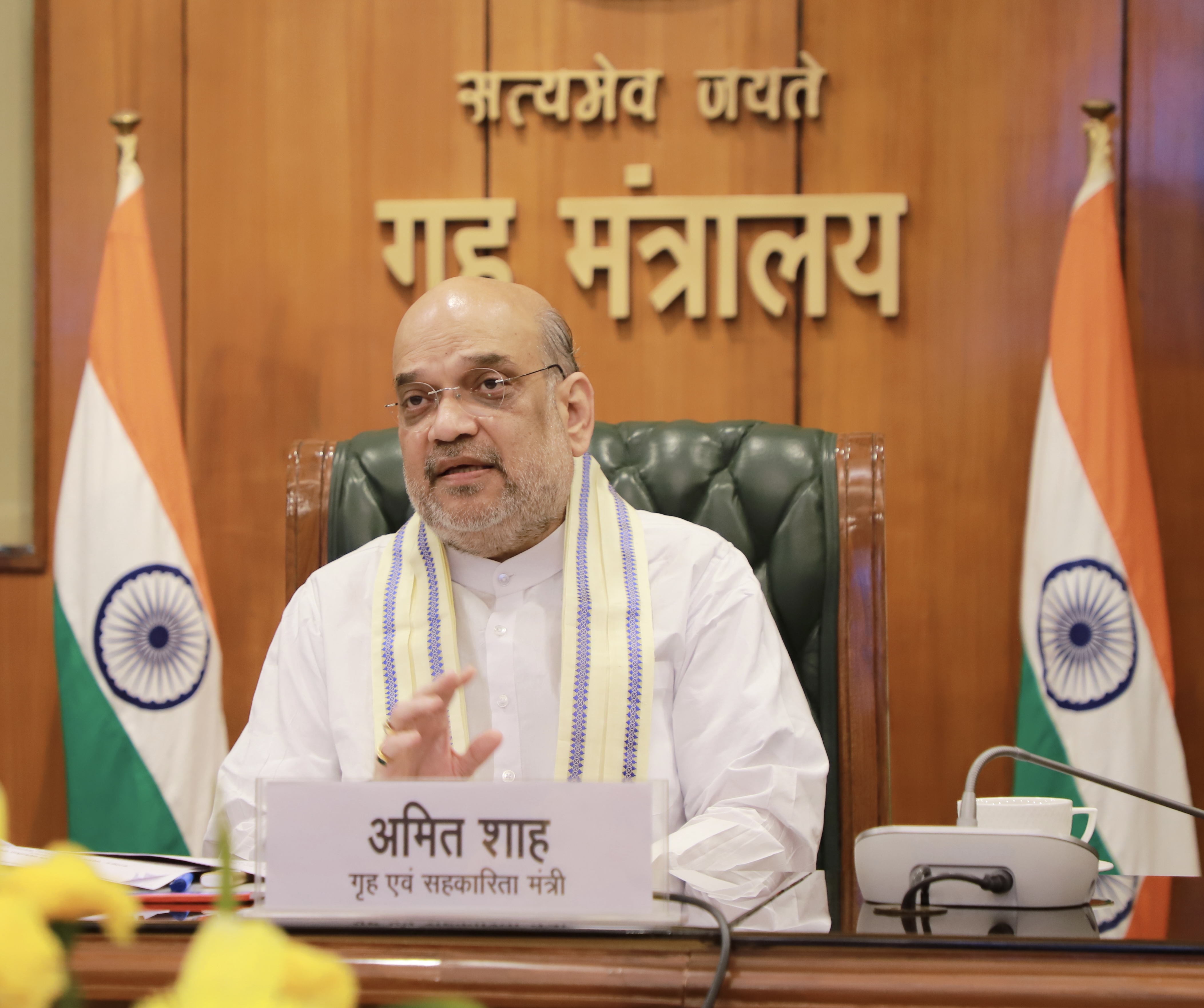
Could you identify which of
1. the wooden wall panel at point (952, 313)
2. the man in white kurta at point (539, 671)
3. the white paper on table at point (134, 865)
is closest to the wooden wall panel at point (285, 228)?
the wooden wall panel at point (952, 313)

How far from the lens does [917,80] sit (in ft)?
10.9

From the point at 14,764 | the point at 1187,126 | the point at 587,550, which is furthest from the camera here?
the point at 14,764

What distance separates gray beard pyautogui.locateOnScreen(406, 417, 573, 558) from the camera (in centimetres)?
190

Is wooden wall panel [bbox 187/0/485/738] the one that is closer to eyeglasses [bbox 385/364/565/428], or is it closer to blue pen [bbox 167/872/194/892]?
eyeglasses [bbox 385/364/565/428]

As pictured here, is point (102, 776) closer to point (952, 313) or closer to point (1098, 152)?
point (952, 313)

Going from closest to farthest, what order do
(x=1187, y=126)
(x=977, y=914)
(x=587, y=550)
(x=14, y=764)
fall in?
1. (x=977, y=914)
2. (x=587, y=550)
3. (x=1187, y=126)
4. (x=14, y=764)

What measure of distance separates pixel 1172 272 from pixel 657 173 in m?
1.37

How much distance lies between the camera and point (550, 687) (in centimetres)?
192

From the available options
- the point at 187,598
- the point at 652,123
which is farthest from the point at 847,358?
the point at 187,598

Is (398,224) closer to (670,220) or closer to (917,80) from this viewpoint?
(670,220)

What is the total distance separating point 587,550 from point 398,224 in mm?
1758

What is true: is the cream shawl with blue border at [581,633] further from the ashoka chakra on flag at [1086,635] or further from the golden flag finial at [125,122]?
the golden flag finial at [125,122]

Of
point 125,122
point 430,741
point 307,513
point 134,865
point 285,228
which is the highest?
point 125,122

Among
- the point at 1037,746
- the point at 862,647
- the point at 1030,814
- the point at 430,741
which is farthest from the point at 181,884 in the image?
the point at 1037,746
